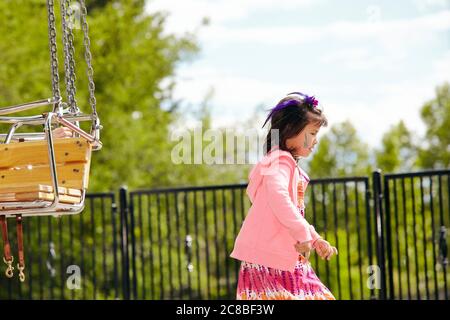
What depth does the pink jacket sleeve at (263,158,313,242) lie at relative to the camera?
4.13 meters

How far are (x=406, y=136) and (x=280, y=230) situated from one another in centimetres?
3953

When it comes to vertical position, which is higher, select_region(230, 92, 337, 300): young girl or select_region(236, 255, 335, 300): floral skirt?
select_region(230, 92, 337, 300): young girl

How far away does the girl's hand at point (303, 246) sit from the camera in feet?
13.5

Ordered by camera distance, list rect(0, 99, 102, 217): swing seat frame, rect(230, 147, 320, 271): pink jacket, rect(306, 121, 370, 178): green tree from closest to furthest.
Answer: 1. rect(0, 99, 102, 217): swing seat frame
2. rect(230, 147, 320, 271): pink jacket
3. rect(306, 121, 370, 178): green tree

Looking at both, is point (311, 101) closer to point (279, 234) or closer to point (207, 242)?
point (279, 234)

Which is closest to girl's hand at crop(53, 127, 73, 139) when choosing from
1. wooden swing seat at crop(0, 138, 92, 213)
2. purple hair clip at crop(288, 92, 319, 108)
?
wooden swing seat at crop(0, 138, 92, 213)

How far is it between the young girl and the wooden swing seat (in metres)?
0.87

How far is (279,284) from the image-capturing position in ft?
14.1

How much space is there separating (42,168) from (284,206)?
120cm

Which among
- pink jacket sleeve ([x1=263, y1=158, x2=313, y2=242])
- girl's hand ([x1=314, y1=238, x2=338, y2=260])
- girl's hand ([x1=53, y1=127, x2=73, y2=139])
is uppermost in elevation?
girl's hand ([x1=53, y1=127, x2=73, y2=139])

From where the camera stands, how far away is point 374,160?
1618 inches

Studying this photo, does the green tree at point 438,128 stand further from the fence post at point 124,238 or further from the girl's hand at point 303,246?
the girl's hand at point 303,246

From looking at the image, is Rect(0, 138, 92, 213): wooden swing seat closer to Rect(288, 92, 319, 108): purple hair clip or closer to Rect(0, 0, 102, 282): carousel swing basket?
Rect(0, 0, 102, 282): carousel swing basket

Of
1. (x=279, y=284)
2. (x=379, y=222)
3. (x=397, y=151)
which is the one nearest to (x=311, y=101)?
(x=279, y=284)
